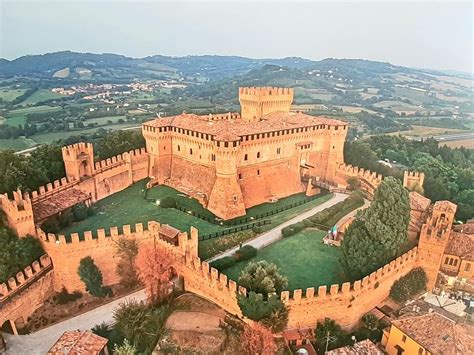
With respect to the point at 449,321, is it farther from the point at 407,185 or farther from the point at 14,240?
the point at 14,240

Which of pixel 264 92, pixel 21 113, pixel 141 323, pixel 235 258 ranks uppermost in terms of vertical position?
pixel 264 92

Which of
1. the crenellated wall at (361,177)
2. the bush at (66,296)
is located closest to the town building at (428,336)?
the crenellated wall at (361,177)

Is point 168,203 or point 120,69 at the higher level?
point 120,69

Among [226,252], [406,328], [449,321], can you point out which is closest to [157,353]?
[226,252]

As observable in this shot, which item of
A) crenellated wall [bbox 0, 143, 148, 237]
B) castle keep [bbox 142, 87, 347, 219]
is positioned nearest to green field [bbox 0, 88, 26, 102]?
crenellated wall [bbox 0, 143, 148, 237]

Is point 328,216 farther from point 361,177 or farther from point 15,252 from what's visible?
point 15,252

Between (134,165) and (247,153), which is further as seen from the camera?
(134,165)

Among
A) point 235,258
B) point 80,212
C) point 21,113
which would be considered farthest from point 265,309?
point 21,113
